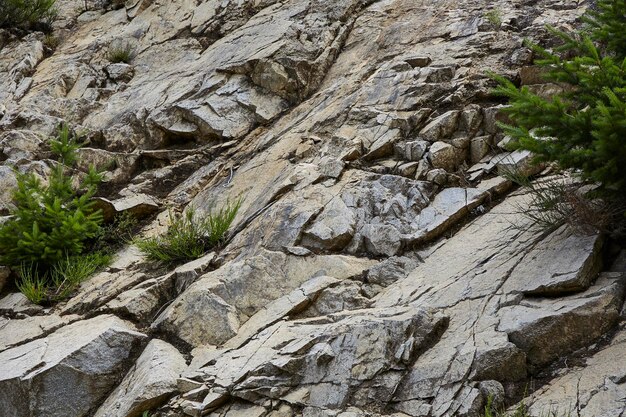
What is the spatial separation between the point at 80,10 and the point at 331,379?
1039cm

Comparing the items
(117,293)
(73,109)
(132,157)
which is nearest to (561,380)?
(117,293)

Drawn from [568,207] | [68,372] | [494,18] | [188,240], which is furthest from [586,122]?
[68,372]

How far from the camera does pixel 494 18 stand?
7902mm

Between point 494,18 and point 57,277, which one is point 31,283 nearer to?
point 57,277

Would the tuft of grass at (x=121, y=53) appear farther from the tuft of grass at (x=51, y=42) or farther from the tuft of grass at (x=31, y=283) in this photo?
the tuft of grass at (x=31, y=283)

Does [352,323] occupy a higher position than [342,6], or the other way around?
[342,6]

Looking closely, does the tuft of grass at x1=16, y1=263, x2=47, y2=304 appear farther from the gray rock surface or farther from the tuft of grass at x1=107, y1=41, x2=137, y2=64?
the tuft of grass at x1=107, y1=41, x2=137, y2=64

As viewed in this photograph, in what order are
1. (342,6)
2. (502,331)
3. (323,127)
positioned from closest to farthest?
(502,331), (323,127), (342,6)

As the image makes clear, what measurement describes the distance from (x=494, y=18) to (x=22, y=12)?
27.5 feet

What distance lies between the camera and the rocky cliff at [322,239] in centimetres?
420

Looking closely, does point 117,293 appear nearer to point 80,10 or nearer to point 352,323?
point 352,323

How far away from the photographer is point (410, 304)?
4.82m

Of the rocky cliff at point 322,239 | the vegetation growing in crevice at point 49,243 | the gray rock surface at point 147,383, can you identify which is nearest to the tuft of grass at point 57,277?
the vegetation growing in crevice at point 49,243

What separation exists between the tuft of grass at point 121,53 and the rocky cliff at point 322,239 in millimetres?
247
